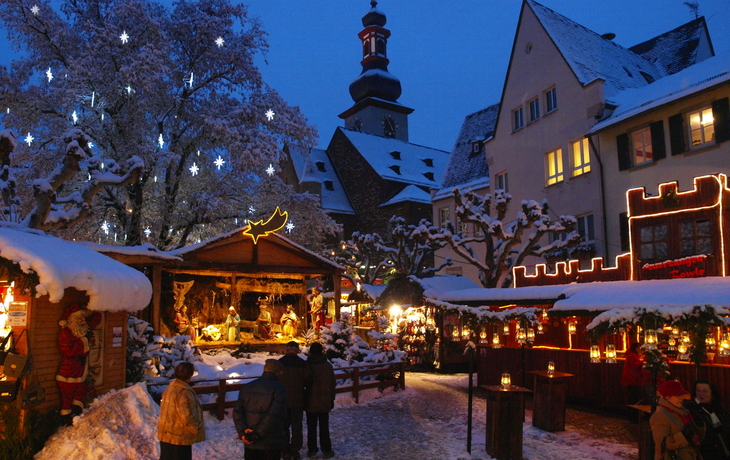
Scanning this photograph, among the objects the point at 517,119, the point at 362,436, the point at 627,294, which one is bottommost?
the point at 362,436

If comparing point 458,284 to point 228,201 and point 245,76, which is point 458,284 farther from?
point 245,76

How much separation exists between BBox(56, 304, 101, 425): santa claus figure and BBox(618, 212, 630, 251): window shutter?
16.1 meters

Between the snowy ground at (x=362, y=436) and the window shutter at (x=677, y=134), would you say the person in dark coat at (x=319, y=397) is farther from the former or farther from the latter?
the window shutter at (x=677, y=134)

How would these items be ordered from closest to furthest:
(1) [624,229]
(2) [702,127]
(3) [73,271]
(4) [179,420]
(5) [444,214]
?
(4) [179,420] < (3) [73,271] < (2) [702,127] < (1) [624,229] < (5) [444,214]

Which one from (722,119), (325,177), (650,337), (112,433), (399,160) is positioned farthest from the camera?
(399,160)

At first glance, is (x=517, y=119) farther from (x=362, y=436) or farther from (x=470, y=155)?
(x=362, y=436)

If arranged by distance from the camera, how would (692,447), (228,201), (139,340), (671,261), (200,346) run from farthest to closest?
(228,201)
(200,346)
(671,261)
(139,340)
(692,447)

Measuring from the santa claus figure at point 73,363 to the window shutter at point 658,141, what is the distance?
17084 mm

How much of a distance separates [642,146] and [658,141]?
0.95 m

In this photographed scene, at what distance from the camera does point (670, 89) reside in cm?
1836

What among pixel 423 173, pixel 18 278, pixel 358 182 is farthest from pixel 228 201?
pixel 423 173

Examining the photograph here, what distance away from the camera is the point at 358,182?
45719 mm

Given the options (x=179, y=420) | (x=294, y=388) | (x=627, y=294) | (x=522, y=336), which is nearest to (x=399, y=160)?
(x=522, y=336)

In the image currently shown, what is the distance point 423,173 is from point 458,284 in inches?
1002
